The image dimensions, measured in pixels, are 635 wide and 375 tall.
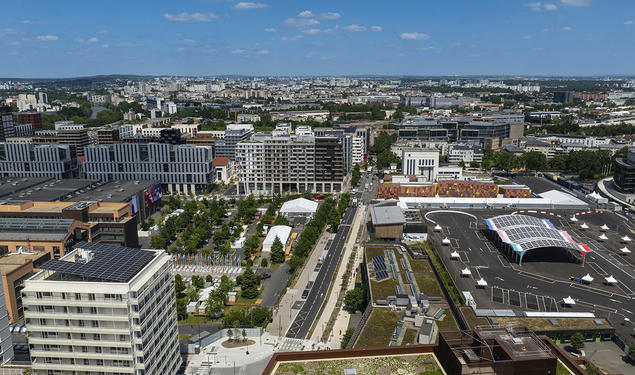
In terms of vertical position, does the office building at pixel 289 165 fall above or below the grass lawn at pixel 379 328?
above

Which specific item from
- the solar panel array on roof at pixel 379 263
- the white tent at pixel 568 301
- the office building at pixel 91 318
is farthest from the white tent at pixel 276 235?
the white tent at pixel 568 301

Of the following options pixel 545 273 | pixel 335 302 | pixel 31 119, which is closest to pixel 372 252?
pixel 335 302

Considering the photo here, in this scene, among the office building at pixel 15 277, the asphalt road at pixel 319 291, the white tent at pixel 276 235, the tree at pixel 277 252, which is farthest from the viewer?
the white tent at pixel 276 235

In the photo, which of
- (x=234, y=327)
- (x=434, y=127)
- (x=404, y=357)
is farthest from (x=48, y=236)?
(x=434, y=127)

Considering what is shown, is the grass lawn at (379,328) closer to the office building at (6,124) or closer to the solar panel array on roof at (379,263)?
the solar panel array on roof at (379,263)

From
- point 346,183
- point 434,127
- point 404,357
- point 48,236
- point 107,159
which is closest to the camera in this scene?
point 404,357

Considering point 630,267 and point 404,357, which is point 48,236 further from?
point 630,267
